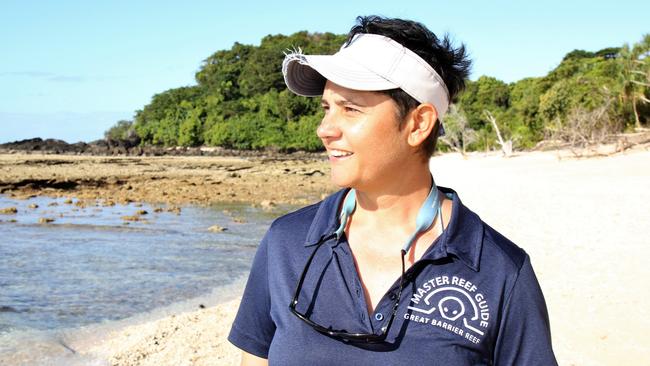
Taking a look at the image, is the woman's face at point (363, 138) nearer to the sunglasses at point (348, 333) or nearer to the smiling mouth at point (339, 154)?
the smiling mouth at point (339, 154)

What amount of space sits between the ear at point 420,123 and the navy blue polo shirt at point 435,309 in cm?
22

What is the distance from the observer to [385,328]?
1.46 meters

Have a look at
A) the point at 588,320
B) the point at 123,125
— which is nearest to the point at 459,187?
the point at 588,320

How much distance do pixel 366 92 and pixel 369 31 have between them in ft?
0.58

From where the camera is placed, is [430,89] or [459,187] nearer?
[430,89]

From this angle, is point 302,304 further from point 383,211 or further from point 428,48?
point 428,48

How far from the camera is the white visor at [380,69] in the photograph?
155 cm

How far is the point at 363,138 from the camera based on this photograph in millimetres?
1604

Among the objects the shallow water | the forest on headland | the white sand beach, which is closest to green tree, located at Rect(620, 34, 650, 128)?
the forest on headland

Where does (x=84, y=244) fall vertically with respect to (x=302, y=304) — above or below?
below

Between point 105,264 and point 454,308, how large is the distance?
889 cm

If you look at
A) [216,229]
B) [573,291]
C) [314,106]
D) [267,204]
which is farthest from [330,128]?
[314,106]

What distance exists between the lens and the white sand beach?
16.6 feet

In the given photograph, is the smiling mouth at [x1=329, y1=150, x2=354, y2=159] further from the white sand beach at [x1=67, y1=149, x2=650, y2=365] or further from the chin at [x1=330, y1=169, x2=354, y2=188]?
the white sand beach at [x1=67, y1=149, x2=650, y2=365]
